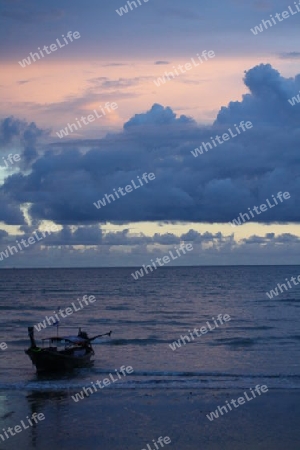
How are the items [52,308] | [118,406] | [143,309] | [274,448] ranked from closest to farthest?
[274,448] → [118,406] → [143,309] → [52,308]

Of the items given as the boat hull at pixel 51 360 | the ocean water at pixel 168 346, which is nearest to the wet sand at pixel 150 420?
the ocean water at pixel 168 346

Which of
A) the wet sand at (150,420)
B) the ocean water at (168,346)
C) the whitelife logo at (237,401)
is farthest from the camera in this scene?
the ocean water at (168,346)

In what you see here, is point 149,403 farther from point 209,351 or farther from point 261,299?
point 261,299

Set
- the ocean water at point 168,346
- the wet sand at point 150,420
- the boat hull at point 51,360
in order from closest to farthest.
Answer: the wet sand at point 150,420 < the ocean water at point 168,346 < the boat hull at point 51,360

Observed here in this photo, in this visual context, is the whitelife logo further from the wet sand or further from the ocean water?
the ocean water

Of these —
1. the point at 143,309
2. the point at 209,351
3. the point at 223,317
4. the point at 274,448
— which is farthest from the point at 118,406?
the point at 143,309

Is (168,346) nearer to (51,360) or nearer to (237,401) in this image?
(51,360)

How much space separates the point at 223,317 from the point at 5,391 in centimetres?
4111

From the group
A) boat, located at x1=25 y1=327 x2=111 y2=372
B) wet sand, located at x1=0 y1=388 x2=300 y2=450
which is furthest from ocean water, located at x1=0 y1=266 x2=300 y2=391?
wet sand, located at x1=0 y1=388 x2=300 y2=450

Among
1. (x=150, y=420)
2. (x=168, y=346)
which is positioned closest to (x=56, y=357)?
(x=150, y=420)

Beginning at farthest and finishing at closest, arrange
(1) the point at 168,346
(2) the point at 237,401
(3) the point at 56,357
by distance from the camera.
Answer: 1. (1) the point at 168,346
2. (3) the point at 56,357
3. (2) the point at 237,401

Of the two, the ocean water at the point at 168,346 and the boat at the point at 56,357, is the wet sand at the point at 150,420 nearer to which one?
the ocean water at the point at 168,346

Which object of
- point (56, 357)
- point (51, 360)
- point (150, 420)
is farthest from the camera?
point (56, 357)

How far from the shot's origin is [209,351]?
42.0 m
